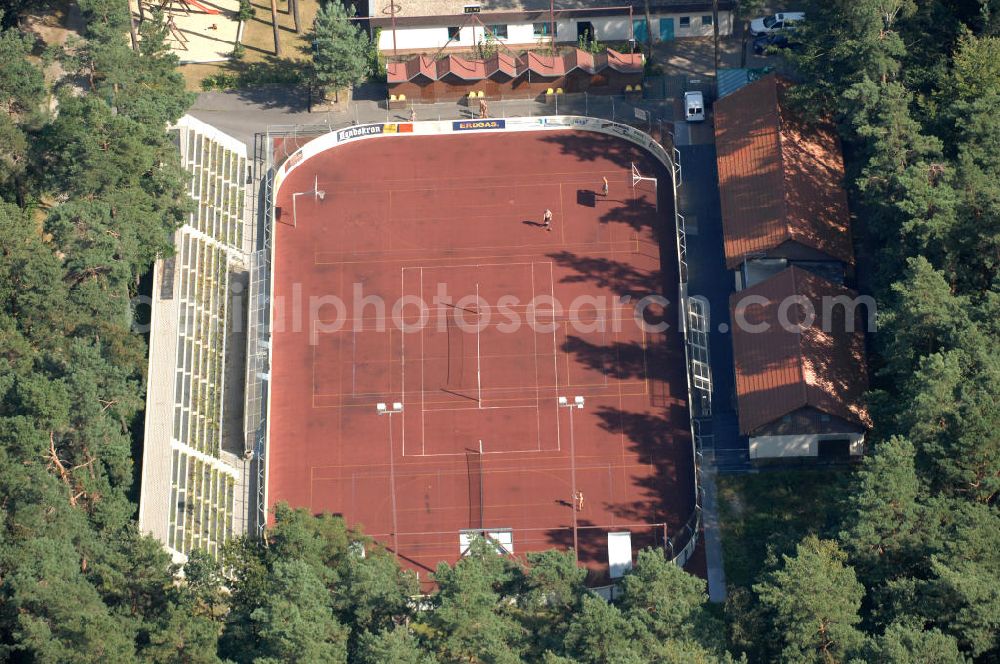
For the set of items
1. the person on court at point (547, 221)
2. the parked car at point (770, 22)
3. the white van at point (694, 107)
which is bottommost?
the person on court at point (547, 221)

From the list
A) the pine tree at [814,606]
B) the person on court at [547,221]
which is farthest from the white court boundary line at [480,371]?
the pine tree at [814,606]

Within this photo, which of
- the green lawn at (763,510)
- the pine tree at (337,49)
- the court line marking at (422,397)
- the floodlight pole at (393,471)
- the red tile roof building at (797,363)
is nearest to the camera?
the green lawn at (763,510)

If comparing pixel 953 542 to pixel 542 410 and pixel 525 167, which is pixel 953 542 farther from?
pixel 525 167

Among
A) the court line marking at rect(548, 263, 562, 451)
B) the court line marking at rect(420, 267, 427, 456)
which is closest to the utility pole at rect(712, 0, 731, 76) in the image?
the court line marking at rect(548, 263, 562, 451)

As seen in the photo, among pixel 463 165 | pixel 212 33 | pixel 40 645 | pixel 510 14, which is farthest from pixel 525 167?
pixel 40 645

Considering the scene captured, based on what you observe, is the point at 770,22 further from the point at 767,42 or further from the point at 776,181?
the point at 776,181

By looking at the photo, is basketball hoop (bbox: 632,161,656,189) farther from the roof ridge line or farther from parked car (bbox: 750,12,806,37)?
parked car (bbox: 750,12,806,37)

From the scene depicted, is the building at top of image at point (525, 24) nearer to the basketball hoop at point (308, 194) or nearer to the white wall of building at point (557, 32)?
the white wall of building at point (557, 32)
